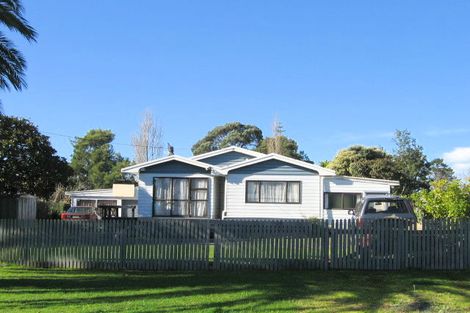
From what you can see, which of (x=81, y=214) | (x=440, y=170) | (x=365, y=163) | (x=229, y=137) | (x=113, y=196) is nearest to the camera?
(x=81, y=214)

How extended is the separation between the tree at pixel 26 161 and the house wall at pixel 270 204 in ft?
26.0

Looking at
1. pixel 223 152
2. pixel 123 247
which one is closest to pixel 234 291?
pixel 123 247

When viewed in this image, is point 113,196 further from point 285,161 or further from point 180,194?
point 285,161

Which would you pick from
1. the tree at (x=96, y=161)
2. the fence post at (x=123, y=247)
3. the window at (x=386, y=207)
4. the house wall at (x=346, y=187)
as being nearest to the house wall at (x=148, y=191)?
the house wall at (x=346, y=187)

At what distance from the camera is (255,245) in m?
13.4

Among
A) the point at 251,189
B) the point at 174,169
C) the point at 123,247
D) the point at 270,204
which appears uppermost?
the point at 174,169

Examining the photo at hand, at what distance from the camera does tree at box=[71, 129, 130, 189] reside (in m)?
62.0

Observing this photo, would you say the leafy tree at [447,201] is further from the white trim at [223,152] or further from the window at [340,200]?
the white trim at [223,152]

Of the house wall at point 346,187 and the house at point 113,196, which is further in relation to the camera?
the house at point 113,196

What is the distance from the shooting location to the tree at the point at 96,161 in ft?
203

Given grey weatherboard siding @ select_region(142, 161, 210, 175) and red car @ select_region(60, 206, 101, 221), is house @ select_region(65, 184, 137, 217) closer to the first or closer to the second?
red car @ select_region(60, 206, 101, 221)

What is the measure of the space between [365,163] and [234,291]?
30120mm

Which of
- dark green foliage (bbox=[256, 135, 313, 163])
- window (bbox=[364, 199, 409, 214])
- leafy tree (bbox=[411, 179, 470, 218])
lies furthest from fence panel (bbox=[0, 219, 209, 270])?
dark green foliage (bbox=[256, 135, 313, 163])

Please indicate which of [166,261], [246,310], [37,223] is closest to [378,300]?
[246,310]
